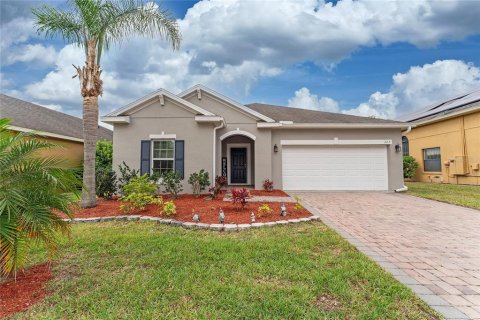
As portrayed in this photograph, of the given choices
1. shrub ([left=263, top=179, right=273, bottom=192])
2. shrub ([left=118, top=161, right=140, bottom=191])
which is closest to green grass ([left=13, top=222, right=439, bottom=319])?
shrub ([left=118, top=161, right=140, bottom=191])

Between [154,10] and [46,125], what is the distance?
1038 cm

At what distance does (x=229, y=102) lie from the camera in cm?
1344

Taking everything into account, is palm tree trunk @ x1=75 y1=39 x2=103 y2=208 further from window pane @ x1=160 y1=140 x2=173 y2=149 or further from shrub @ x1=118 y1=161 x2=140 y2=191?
window pane @ x1=160 y1=140 x2=173 y2=149

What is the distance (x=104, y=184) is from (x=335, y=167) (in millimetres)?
10808

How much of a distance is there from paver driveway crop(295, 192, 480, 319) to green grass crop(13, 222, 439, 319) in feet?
1.24

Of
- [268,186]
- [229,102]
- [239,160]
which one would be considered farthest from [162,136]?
[239,160]

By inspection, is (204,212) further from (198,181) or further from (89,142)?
(89,142)

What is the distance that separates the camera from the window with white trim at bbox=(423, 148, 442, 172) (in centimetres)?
1859

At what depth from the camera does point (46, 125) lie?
1484 cm

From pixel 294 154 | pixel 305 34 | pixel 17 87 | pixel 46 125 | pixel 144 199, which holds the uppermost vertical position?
pixel 305 34

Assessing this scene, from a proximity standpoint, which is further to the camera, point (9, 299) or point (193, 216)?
point (193, 216)

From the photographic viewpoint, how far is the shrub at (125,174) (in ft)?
34.9

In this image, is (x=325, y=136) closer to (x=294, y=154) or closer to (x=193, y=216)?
A: (x=294, y=154)

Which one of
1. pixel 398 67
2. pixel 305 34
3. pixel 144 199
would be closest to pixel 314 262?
pixel 144 199
